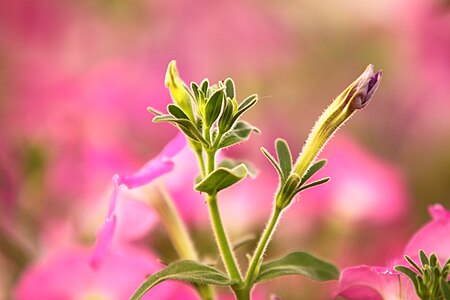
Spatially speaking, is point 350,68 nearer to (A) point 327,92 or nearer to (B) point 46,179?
(A) point 327,92

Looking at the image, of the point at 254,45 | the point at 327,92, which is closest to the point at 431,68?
the point at 327,92

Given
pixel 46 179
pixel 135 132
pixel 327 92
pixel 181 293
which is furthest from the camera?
pixel 327 92

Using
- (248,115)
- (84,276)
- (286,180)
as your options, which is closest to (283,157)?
(286,180)

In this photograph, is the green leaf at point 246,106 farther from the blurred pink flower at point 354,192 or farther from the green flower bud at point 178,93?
the blurred pink flower at point 354,192

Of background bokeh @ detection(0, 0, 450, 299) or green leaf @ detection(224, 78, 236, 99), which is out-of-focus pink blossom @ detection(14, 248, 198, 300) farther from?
green leaf @ detection(224, 78, 236, 99)

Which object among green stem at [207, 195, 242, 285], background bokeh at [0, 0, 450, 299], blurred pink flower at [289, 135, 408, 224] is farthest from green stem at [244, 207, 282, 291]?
blurred pink flower at [289, 135, 408, 224]

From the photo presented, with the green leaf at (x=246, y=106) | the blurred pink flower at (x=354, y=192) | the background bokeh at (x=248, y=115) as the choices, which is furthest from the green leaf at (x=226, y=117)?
the blurred pink flower at (x=354, y=192)

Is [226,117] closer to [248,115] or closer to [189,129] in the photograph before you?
[189,129]
